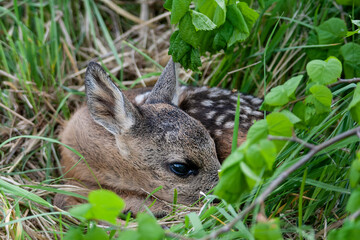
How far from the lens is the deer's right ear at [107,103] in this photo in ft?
10.4

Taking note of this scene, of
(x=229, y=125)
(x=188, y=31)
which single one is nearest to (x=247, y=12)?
(x=188, y=31)

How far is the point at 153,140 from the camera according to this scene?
3297 millimetres

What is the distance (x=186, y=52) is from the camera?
2.98 meters

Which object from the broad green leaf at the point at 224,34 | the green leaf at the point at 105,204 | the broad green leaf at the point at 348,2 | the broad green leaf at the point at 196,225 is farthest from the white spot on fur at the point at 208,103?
the green leaf at the point at 105,204

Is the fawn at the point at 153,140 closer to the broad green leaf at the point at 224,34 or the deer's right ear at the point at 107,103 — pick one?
the deer's right ear at the point at 107,103

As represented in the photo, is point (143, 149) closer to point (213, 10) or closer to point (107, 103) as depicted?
point (107, 103)

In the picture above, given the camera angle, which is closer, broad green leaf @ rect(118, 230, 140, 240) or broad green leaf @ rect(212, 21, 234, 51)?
broad green leaf @ rect(118, 230, 140, 240)

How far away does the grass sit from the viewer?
2648 millimetres

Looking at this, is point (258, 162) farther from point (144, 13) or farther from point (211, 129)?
point (144, 13)

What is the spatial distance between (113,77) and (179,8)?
73.5 inches

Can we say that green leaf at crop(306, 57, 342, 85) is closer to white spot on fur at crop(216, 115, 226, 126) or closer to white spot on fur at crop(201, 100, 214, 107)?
white spot on fur at crop(216, 115, 226, 126)

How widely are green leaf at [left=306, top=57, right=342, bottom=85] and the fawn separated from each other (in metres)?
1.21

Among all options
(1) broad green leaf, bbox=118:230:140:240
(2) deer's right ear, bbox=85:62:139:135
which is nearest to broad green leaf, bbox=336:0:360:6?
(2) deer's right ear, bbox=85:62:139:135

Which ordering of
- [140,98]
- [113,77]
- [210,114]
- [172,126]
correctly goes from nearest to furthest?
[172,126]
[210,114]
[140,98]
[113,77]
